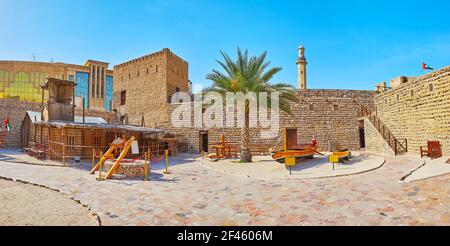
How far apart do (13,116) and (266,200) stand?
1165 inches

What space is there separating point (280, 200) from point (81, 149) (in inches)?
647

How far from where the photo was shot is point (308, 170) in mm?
13195

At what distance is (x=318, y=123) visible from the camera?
2589cm

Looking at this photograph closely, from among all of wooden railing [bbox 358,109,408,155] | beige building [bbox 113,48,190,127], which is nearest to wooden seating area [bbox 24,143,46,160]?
beige building [bbox 113,48,190,127]

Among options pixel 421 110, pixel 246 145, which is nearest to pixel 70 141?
pixel 246 145

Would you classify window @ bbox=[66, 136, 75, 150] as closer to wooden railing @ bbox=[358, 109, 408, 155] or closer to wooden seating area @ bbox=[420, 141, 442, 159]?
wooden railing @ bbox=[358, 109, 408, 155]

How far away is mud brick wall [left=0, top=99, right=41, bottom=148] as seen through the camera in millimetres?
25703

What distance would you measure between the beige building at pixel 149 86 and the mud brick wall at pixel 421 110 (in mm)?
20787

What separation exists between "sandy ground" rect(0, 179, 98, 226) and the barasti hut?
7462 millimetres

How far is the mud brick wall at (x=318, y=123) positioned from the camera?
84.4 feet

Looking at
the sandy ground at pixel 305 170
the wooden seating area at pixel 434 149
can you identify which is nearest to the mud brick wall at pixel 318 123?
the sandy ground at pixel 305 170

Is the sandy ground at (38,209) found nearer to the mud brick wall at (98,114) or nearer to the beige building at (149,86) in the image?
the beige building at (149,86)

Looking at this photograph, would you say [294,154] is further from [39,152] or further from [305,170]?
[39,152]
